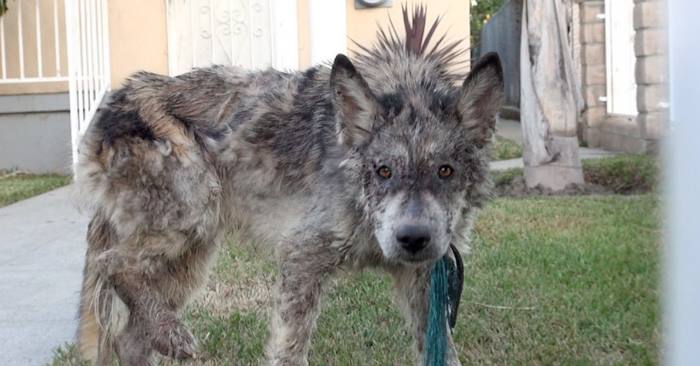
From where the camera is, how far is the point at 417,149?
415 cm

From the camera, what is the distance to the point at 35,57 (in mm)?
13492

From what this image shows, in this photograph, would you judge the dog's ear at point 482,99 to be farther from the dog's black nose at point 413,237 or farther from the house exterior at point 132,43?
the house exterior at point 132,43

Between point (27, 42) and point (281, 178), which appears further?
point (27, 42)

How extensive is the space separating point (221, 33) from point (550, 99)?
5.12 metres

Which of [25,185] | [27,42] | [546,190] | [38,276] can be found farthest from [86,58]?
[546,190]

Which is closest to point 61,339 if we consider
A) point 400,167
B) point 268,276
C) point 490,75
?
point 268,276

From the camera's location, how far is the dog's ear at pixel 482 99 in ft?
13.9

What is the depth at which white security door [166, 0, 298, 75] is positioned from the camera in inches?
522

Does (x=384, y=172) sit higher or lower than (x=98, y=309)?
higher

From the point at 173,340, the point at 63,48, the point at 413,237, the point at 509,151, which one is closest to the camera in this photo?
the point at 413,237

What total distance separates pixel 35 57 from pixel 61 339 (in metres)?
8.61

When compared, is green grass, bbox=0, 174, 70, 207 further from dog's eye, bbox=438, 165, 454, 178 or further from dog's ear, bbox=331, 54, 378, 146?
dog's eye, bbox=438, 165, 454, 178

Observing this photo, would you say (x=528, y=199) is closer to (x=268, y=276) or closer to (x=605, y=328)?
(x=268, y=276)

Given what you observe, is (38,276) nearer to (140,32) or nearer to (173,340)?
(173,340)
